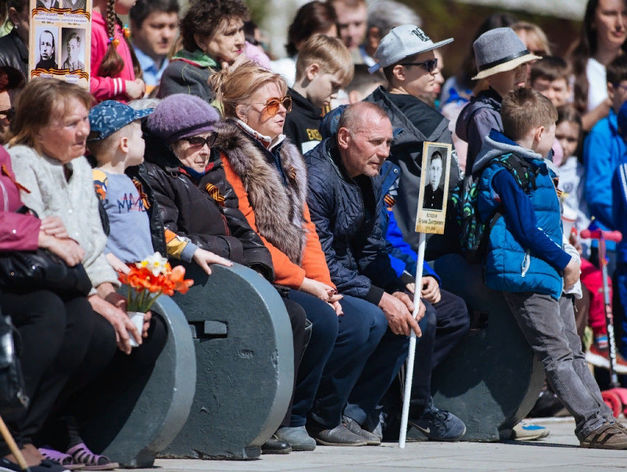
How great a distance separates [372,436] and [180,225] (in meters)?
1.93

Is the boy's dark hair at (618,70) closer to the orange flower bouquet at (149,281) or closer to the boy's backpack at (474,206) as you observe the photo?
the boy's backpack at (474,206)

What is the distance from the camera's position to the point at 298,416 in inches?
312

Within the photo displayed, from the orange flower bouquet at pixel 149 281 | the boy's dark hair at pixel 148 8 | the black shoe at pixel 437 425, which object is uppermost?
the boy's dark hair at pixel 148 8

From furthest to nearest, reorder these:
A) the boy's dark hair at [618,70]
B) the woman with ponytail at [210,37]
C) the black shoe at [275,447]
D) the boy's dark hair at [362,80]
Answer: the boy's dark hair at [618,70] → the boy's dark hair at [362,80] → the woman with ponytail at [210,37] → the black shoe at [275,447]

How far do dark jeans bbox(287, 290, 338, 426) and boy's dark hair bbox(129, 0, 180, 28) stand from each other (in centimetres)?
399

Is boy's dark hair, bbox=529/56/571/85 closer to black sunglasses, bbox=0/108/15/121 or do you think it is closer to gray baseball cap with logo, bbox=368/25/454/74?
gray baseball cap with logo, bbox=368/25/454/74

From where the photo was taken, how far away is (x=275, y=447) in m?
→ 7.63

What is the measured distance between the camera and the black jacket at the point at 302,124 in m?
9.30

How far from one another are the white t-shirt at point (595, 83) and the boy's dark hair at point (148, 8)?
3720 mm

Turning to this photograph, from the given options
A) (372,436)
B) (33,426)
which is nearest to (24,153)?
(33,426)

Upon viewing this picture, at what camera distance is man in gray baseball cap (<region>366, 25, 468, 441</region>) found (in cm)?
882

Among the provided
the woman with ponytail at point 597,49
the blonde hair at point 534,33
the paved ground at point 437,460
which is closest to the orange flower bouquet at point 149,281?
the paved ground at point 437,460

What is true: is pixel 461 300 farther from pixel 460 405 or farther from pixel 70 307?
A: pixel 70 307

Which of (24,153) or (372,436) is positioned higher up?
(24,153)
